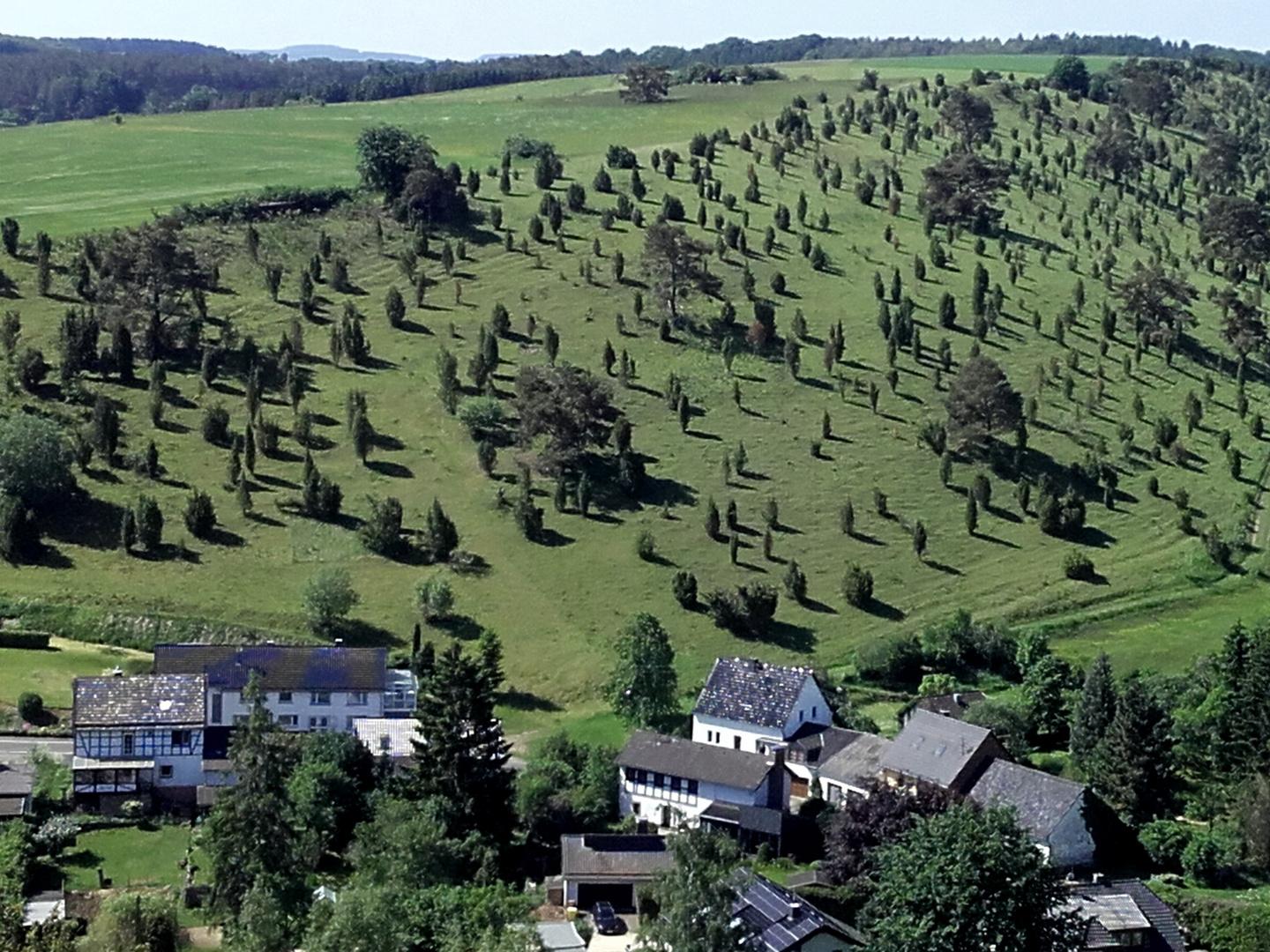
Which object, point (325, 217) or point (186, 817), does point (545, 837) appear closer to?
point (186, 817)

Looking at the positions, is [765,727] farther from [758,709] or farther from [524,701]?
[524,701]

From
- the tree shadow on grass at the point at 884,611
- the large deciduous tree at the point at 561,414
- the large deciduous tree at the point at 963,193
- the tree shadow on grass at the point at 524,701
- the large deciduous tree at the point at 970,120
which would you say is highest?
the large deciduous tree at the point at 970,120

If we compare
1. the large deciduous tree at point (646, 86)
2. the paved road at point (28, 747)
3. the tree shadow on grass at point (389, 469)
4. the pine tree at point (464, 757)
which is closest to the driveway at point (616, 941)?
the pine tree at point (464, 757)

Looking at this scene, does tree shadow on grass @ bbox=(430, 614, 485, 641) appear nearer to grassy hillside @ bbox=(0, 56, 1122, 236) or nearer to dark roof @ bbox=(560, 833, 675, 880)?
dark roof @ bbox=(560, 833, 675, 880)

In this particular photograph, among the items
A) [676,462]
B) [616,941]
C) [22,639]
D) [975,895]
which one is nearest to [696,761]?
[616,941]

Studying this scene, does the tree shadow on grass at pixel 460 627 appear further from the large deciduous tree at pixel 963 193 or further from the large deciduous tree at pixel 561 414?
the large deciduous tree at pixel 963 193

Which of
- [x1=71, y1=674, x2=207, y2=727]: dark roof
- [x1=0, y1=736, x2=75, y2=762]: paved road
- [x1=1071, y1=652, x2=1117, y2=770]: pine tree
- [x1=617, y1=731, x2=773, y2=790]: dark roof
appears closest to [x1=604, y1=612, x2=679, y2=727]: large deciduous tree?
[x1=617, y1=731, x2=773, y2=790]: dark roof
